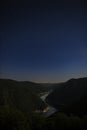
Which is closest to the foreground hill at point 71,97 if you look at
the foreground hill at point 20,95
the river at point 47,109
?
the river at point 47,109

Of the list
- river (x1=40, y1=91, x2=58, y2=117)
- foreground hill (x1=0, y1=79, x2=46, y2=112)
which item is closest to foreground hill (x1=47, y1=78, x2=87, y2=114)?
river (x1=40, y1=91, x2=58, y2=117)

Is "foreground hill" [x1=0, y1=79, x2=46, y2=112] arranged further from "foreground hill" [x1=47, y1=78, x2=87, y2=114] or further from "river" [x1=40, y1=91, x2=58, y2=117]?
"foreground hill" [x1=47, y1=78, x2=87, y2=114]

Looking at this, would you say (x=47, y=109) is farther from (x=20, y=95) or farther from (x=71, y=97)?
(x=20, y=95)

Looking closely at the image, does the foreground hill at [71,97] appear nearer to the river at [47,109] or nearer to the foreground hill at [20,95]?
the river at [47,109]

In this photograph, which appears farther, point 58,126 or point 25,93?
point 25,93

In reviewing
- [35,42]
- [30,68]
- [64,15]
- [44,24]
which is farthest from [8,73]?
[64,15]

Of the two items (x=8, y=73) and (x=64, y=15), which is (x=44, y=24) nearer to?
(x=64, y=15)
